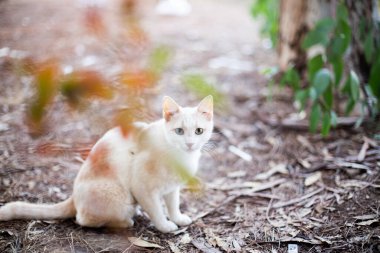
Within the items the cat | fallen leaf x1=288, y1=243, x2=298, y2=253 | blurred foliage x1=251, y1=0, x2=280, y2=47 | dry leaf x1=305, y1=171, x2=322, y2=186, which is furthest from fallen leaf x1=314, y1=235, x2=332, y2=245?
blurred foliage x1=251, y1=0, x2=280, y2=47

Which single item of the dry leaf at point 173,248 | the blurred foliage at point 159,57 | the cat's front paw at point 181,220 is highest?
the blurred foliage at point 159,57

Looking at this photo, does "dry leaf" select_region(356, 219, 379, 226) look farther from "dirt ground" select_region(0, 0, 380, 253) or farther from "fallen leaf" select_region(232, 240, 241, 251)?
"fallen leaf" select_region(232, 240, 241, 251)

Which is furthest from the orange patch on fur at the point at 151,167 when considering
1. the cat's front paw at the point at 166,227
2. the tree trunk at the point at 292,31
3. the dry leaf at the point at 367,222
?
the tree trunk at the point at 292,31

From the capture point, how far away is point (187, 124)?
7.22ft

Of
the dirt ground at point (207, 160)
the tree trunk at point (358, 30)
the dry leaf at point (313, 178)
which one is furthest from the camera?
the tree trunk at point (358, 30)

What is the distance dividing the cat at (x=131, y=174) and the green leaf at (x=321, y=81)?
1.16m

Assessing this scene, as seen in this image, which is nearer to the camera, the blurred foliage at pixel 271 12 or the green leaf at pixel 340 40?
the green leaf at pixel 340 40

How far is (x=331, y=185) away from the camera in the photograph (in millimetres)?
2828

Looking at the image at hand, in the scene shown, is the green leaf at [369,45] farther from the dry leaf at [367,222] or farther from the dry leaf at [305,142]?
the dry leaf at [367,222]

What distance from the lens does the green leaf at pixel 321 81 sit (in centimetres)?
297

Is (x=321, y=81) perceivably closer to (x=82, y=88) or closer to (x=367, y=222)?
(x=367, y=222)

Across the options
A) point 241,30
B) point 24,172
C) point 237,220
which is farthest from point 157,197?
point 241,30

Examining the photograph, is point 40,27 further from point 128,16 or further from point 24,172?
point 128,16

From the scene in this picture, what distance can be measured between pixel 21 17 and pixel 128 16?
4.35 metres
